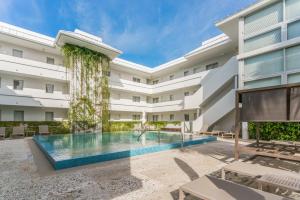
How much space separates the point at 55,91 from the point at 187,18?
19.7 metres

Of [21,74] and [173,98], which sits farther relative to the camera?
[173,98]

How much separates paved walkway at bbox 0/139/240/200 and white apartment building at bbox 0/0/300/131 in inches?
449

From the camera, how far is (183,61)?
24.6 m

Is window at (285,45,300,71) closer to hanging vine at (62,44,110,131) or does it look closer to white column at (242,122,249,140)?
white column at (242,122,249,140)

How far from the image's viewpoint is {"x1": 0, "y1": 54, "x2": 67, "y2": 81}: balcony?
1677 cm

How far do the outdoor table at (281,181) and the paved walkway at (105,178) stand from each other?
76.9 inches

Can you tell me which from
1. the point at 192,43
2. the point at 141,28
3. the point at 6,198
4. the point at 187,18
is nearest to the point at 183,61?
the point at 192,43

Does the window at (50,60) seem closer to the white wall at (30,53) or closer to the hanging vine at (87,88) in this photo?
the white wall at (30,53)

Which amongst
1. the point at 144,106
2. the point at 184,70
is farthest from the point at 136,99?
the point at 184,70

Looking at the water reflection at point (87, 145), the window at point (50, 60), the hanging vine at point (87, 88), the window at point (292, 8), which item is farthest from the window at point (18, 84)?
the window at point (292, 8)

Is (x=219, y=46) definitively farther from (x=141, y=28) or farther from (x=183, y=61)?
(x=141, y=28)

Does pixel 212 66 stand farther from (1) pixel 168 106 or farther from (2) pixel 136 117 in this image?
(2) pixel 136 117

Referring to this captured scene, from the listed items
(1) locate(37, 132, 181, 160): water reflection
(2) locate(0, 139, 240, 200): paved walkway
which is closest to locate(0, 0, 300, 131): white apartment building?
(1) locate(37, 132, 181, 160): water reflection

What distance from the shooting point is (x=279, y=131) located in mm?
12695
